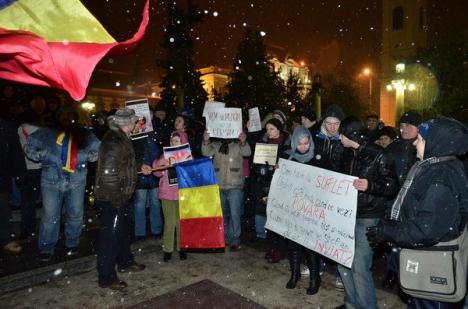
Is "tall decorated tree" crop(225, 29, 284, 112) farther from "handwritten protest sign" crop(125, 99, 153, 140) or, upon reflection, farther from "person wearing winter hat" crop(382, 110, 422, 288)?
"person wearing winter hat" crop(382, 110, 422, 288)

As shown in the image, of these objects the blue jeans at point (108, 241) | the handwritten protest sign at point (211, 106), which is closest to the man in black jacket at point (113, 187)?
the blue jeans at point (108, 241)

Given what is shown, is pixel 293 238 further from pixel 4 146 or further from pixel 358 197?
pixel 4 146

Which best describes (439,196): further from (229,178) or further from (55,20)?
(229,178)

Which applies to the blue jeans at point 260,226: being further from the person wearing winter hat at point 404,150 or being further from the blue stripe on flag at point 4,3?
the blue stripe on flag at point 4,3

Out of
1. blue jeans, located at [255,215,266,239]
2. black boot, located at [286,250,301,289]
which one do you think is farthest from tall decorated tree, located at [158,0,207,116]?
black boot, located at [286,250,301,289]

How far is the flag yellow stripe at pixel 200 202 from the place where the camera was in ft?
18.8

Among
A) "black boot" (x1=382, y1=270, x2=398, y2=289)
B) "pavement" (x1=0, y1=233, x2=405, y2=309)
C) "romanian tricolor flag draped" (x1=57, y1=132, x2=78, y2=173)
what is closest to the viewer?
"pavement" (x1=0, y1=233, x2=405, y2=309)

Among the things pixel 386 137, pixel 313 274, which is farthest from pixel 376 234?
pixel 386 137

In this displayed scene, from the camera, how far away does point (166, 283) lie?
5012 mm

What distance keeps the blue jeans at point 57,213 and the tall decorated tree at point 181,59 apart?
788cm

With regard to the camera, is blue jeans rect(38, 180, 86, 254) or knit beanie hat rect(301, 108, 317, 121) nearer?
blue jeans rect(38, 180, 86, 254)

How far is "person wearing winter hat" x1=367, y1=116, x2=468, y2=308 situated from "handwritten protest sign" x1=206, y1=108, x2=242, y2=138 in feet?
11.7

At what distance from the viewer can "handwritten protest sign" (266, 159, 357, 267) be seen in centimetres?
391

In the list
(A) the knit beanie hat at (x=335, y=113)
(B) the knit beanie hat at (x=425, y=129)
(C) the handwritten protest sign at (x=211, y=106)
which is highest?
(C) the handwritten protest sign at (x=211, y=106)
